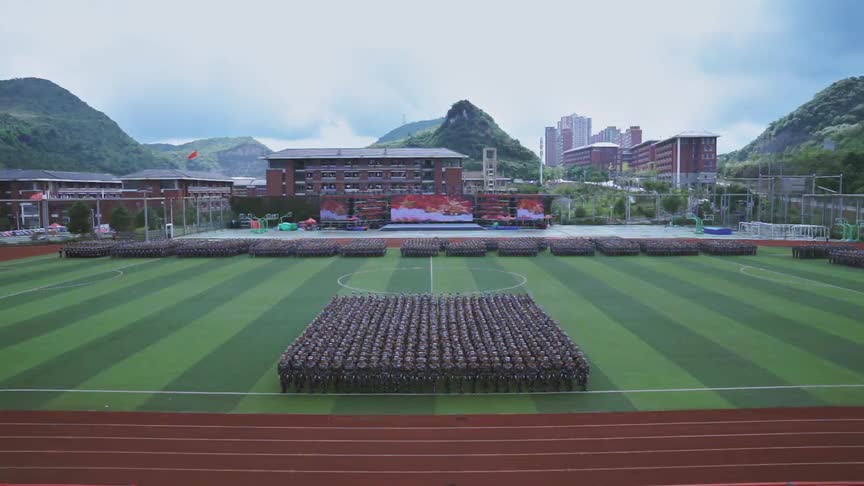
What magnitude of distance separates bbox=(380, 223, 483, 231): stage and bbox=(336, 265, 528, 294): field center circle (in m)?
26.5

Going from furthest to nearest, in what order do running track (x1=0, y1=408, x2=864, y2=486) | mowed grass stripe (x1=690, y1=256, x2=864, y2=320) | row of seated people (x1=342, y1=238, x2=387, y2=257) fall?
row of seated people (x1=342, y1=238, x2=387, y2=257) < mowed grass stripe (x1=690, y1=256, x2=864, y2=320) < running track (x1=0, y1=408, x2=864, y2=486)

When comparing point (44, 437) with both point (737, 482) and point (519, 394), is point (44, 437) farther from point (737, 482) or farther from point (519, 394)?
point (737, 482)

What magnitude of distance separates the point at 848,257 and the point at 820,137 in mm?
81892

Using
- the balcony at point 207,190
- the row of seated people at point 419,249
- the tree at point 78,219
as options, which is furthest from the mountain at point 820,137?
the tree at point 78,219

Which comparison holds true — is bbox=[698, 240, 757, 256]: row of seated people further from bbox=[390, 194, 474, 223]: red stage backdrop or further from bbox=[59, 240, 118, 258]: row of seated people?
bbox=[59, 240, 118, 258]: row of seated people

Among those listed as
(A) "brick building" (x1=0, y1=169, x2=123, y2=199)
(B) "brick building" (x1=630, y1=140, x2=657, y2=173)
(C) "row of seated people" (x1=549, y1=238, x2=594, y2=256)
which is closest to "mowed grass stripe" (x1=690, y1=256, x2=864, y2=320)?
(C) "row of seated people" (x1=549, y1=238, x2=594, y2=256)

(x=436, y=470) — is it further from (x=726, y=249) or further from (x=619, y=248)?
(x=726, y=249)

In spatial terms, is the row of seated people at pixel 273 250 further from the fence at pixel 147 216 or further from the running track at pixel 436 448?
the running track at pixel 436 448

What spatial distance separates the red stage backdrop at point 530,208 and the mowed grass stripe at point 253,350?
122 ft

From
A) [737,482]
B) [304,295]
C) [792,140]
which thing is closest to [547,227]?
[304,295]

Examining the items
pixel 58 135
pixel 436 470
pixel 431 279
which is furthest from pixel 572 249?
pixel 58 135

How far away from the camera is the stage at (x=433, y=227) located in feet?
219

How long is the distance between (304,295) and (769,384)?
21329mm

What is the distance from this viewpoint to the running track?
1241 cm
